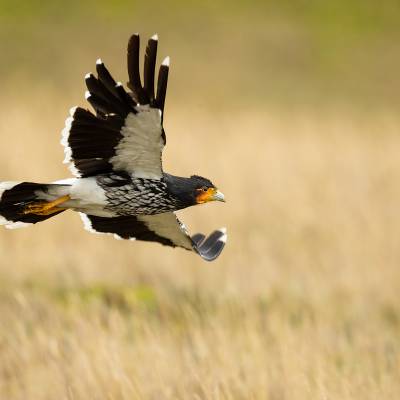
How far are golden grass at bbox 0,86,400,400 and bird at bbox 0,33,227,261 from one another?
2.93ft

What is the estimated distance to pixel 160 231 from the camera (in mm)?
5598

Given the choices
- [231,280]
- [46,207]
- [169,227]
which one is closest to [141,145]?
[46,207]

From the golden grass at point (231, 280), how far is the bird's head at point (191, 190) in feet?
3.10

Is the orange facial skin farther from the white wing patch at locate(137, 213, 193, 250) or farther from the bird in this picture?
the white wing patch at locate(137, 213, 193, 250)

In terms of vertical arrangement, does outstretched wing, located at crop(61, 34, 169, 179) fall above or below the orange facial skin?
above

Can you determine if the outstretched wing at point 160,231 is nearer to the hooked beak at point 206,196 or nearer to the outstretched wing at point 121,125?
the hooked beak at point 206,196

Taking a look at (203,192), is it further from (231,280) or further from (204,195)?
(231,280)

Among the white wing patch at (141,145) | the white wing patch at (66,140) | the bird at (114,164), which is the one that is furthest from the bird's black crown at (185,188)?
the white wing patch at (66,140)

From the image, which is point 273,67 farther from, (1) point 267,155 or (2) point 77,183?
(2) point 77,183

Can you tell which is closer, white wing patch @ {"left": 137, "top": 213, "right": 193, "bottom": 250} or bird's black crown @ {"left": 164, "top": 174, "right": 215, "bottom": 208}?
bird's black crown @ {"left": 164, "top": 174, "right": 215, "bottom": 208}

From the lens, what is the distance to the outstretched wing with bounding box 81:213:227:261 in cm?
545

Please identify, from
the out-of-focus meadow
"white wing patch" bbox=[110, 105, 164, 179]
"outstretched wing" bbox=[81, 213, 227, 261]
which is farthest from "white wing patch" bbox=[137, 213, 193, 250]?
"white wing patch" bbox=[110, 105, 164, 179]

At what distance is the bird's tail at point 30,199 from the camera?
4.71m

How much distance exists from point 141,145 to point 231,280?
334 cm
